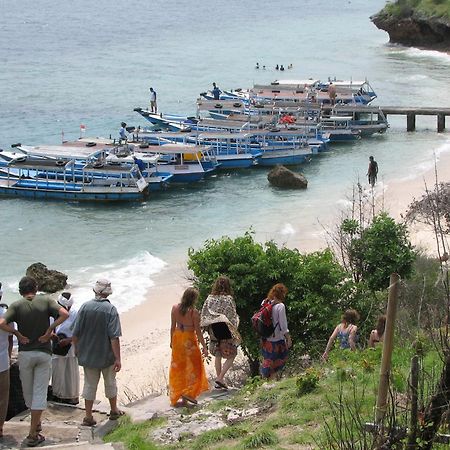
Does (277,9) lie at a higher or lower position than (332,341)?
higher

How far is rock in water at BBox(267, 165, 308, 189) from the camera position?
129 feet

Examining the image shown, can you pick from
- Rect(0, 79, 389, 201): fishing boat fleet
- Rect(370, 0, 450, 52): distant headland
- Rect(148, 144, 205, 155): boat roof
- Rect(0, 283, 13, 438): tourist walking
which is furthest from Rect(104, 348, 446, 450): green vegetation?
Rect(370, 0, 450, 52): distant headland

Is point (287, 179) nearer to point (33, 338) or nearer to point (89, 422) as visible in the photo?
point (89, 422)

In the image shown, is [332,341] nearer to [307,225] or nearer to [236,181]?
[307,225]

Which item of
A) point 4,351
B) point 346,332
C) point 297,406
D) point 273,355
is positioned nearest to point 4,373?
point 4,351

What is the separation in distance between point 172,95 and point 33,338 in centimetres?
5322

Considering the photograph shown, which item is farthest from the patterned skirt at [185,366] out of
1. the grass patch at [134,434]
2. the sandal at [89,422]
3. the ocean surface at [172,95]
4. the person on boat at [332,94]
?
the person on boat at [332,94]

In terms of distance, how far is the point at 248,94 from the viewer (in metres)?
54.0

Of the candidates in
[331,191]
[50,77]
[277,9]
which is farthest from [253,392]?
[277,9]

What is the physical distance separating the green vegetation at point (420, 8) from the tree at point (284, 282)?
63.9 metres

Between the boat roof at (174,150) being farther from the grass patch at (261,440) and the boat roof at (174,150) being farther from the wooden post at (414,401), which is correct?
the wooden post at (414,401)

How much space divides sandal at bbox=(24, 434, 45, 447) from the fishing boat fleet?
90.8 feet

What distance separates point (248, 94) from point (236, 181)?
1353cm

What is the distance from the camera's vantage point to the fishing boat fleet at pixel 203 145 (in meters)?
38.3
